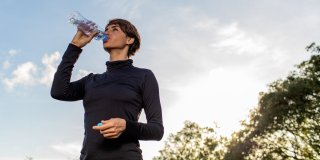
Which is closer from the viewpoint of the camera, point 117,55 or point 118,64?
point 118,64

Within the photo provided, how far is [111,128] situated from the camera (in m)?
2.49

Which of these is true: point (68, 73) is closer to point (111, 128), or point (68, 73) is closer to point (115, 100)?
point (115, 100)

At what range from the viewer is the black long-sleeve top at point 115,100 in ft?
9.22

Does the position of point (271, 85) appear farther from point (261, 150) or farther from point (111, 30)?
point (111, 30)

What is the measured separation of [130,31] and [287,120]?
3042cm

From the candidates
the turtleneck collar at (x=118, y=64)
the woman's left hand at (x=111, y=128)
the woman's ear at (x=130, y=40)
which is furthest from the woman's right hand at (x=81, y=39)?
the woman's left hand at (x=111, y=128)

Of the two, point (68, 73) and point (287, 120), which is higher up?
point (287, 120)

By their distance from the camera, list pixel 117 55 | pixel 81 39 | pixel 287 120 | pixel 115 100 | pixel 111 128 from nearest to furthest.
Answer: pixel 111 128 < pixel 115 100 < pixel 81 39 < pixel 117 55 < pixel 287 120

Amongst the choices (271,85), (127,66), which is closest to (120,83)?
(127,66)

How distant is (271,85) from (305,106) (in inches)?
157

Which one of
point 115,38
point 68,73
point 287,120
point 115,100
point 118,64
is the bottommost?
point 115,100

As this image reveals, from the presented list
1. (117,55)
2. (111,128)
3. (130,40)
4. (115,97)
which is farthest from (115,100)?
(130,40)

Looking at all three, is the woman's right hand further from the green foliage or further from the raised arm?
the green foliage

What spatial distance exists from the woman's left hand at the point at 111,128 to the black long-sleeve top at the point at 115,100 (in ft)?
0.46
